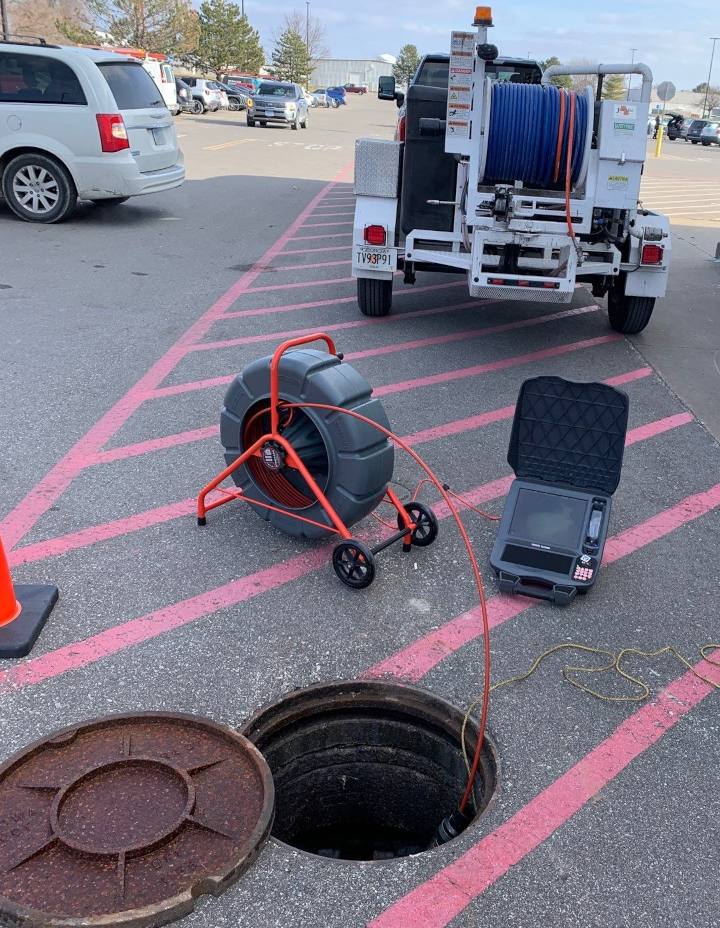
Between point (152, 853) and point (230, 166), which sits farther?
point (230, 166)

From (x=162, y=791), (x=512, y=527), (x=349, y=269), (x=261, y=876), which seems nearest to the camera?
(x=261, y=876)

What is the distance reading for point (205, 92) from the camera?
42.8 meters

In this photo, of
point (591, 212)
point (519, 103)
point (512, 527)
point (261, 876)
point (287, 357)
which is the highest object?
point (519, 103)

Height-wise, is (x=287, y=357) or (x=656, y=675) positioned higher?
(x=287, y=357)

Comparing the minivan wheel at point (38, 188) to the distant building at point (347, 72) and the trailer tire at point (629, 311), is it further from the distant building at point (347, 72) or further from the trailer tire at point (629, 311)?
the distant building at point (347, 72)

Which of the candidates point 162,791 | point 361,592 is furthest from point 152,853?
point 361,592

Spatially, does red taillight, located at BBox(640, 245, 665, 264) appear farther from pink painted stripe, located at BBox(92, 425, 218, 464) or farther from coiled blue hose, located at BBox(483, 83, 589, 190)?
pink painted stripe, located at BBox(92, 425, 218, 464)

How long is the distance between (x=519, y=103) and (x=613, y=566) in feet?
13.7

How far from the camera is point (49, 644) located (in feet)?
11.2

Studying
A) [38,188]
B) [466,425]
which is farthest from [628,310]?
[38,188]

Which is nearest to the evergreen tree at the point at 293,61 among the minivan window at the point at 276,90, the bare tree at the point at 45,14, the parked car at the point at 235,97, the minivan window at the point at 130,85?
the bare tree at the point at 45,14

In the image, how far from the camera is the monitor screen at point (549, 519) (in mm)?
4051

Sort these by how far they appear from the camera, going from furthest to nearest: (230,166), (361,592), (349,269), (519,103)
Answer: (230,166), (349,269), (519,103), (361,592)

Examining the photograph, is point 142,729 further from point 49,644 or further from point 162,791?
point 49,644
